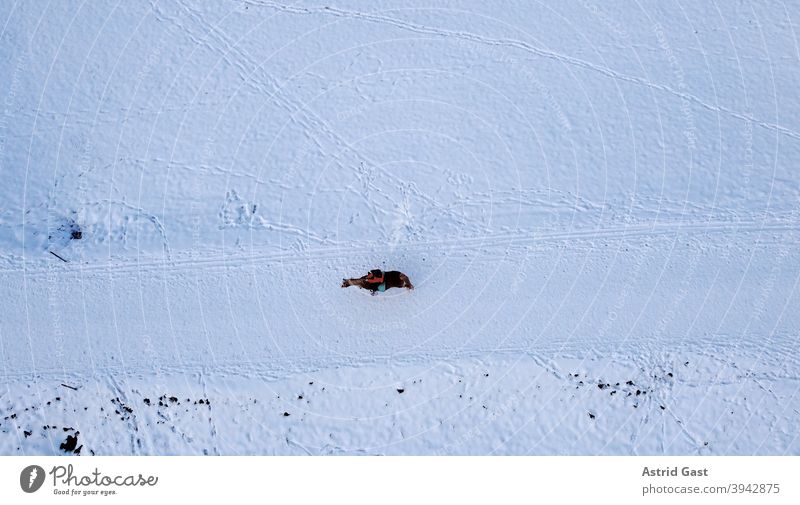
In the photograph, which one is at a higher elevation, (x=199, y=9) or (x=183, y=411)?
(x=199, y=9)

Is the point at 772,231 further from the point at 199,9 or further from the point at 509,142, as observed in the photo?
the point at 199,9

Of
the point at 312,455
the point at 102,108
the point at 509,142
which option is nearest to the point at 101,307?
the point at 102,108
